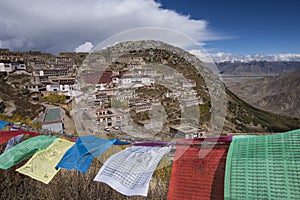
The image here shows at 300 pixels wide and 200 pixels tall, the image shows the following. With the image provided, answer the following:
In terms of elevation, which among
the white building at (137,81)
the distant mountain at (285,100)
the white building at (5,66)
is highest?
the white building at (5,66)

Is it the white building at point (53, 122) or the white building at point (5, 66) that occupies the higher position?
the white building at point (5, 66)

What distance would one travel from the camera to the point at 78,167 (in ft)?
6.57

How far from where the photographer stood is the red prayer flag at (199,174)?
1412 mm

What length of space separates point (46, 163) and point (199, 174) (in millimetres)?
1526

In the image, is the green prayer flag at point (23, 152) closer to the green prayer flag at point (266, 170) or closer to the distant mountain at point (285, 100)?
the green prayer flag at point (266, 170)

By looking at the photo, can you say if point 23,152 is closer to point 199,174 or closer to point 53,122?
point 199,174

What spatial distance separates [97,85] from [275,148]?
75.2 ft

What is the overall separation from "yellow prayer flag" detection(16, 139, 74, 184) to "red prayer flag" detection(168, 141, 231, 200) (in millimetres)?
1228

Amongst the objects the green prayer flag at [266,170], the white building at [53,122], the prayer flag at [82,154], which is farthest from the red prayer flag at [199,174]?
the white building at [53,122]

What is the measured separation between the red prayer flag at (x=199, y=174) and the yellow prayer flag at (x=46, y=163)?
1.23 m

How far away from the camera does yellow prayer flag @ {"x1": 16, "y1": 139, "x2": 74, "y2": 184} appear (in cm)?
210

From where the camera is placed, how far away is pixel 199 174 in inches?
58.6

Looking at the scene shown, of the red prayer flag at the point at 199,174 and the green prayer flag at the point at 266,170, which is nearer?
the green prayer flag at the point at 266,170

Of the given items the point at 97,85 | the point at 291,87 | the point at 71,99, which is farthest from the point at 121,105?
the point at 291,87
